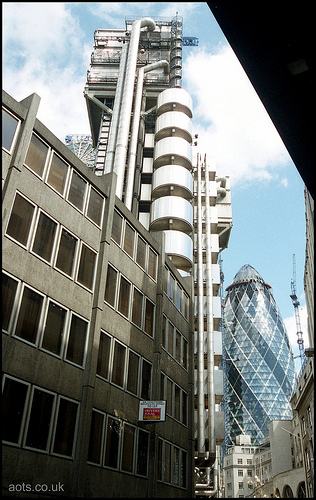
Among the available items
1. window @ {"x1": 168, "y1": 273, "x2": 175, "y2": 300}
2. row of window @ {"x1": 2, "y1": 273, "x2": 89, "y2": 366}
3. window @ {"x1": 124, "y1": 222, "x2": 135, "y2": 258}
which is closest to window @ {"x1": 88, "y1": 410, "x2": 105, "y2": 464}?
row of window @ {"x1": 2, "y1": 273, "x2": 89, "y2": 366}

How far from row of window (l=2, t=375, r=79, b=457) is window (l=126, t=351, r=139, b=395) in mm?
5072

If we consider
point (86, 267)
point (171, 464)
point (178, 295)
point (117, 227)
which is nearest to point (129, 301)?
point (117, 227)

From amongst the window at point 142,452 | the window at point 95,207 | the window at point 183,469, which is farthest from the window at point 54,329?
the window at point 183,469

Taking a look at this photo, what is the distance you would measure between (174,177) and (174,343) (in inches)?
997

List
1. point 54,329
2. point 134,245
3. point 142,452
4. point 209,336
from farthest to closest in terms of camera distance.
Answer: point 209,336
point 134,245
point 142,452
point 54,329

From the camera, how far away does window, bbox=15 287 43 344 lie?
1702cm

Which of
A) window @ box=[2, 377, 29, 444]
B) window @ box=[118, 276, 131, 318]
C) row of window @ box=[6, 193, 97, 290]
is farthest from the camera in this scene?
window @ box=[118, 276, 131, 318]

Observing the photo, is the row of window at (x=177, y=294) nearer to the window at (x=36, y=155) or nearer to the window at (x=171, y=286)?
the window at (x=171, y=286)

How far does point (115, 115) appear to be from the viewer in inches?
2247

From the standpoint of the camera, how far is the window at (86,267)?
69.8 feet

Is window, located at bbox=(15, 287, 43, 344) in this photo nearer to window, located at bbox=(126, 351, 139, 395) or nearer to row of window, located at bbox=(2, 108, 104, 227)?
row of window, located at bbox=(2, 108, 104, 227)

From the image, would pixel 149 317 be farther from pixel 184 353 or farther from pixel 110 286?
pixel 184 353

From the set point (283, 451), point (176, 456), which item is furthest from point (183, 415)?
point (283, 451)

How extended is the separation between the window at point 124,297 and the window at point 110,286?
0.76 metres
